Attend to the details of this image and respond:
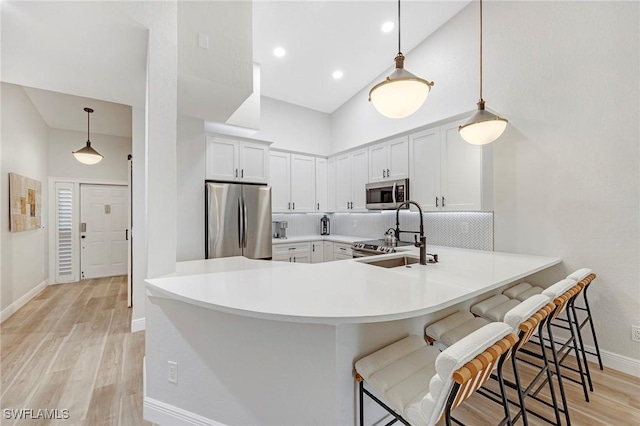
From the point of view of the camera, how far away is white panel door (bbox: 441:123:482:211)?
9.69ft

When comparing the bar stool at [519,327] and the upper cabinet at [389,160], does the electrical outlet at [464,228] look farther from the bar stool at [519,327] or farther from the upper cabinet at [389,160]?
the bar stool at [519,327]

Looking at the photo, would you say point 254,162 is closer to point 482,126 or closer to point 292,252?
point 292,252

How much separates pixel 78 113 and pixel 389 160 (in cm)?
526

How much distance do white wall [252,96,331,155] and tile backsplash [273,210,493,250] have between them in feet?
4.38

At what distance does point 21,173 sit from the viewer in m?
4.02

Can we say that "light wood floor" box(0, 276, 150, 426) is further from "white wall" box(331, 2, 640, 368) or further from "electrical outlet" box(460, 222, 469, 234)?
"white wall" box(331, 2, 640, 368)

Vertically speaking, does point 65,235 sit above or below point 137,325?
above

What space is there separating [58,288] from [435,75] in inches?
290

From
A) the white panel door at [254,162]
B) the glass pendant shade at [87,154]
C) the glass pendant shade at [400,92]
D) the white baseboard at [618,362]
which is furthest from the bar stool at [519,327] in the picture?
the glass pendant shade at [87,154]

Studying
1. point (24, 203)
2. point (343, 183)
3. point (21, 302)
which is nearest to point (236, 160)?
point (343, 183)

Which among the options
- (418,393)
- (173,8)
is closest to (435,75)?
(173,8)

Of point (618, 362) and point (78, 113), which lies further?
point (78, 113)

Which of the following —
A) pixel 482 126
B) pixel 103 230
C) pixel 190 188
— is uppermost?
pixel 482 126

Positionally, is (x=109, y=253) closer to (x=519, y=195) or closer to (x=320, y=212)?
(x=320, y=212)
